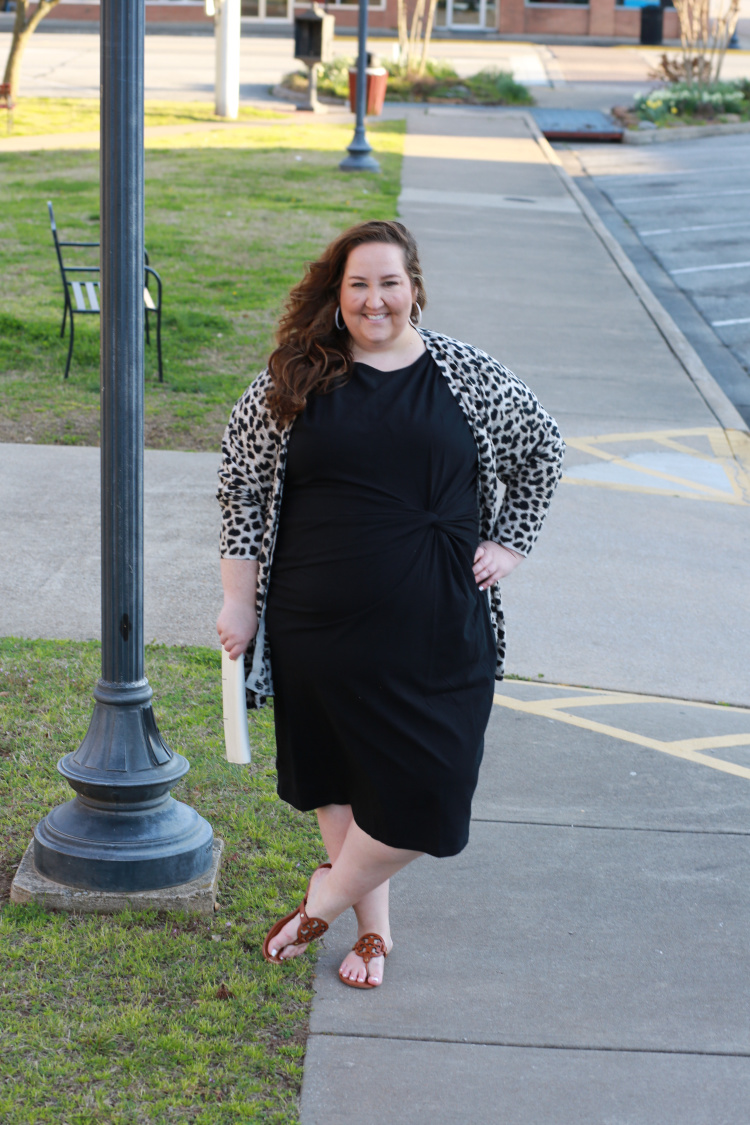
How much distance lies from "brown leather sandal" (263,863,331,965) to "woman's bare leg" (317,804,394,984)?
0.36 ft

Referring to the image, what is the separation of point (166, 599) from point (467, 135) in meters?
22.2

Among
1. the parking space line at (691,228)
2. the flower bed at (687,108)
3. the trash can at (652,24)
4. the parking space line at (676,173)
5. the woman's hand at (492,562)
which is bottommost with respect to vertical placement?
the parking space line at (691,228)

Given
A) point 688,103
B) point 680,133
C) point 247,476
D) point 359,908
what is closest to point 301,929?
point 359,908

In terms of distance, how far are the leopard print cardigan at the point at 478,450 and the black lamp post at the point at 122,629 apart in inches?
14.1

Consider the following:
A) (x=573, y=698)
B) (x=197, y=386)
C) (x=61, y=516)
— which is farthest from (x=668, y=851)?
(x=197, y=386)

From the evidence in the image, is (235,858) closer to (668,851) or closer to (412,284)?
(668,851)

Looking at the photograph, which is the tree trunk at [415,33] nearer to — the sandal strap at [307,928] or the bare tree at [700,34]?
the bare tree at [700,34]

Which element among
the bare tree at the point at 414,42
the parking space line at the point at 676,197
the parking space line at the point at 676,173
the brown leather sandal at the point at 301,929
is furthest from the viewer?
the bare tree at the point at 414,42

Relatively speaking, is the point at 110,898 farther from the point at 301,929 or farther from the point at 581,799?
the point at 581,799

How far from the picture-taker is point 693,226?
60.6 ft

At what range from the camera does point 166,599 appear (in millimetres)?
5699

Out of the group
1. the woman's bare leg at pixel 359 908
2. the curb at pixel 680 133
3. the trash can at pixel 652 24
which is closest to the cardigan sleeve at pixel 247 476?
the woman's bare leg at pixel 359 908

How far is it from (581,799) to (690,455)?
471 cm

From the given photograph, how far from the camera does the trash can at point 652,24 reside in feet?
153
